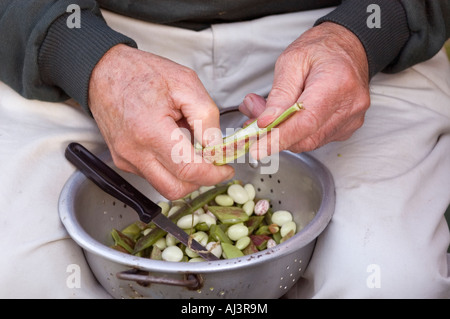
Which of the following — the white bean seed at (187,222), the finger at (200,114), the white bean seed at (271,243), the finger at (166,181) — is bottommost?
the white bean seed at (271,243)

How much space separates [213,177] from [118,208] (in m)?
0.23

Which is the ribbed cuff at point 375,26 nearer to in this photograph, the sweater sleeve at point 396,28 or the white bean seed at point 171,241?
the sweater sleeve at point 396,28

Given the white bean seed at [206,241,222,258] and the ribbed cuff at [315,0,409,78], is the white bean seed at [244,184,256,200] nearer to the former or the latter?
the white bean seed at [206,241,222,258]

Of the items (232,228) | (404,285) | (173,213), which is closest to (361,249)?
(404,285)

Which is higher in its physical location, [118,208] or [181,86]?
[181,86]

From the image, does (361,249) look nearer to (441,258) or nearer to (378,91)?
(441,258)

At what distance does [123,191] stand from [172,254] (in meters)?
0.12

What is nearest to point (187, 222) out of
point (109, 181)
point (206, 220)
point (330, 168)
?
point (206, 220)

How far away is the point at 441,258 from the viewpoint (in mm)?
863

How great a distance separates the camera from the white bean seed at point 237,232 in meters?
0.91

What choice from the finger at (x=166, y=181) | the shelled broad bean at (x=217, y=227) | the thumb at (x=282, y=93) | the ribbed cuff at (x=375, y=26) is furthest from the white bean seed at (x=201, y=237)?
the ribbed cuff at (x=375, y=26)

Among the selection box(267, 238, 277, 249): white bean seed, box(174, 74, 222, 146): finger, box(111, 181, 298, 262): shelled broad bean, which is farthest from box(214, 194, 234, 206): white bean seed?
box(174, 74, 222, 146): finger

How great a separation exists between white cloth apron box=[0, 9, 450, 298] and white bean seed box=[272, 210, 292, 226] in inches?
3.5

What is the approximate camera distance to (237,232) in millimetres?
906
